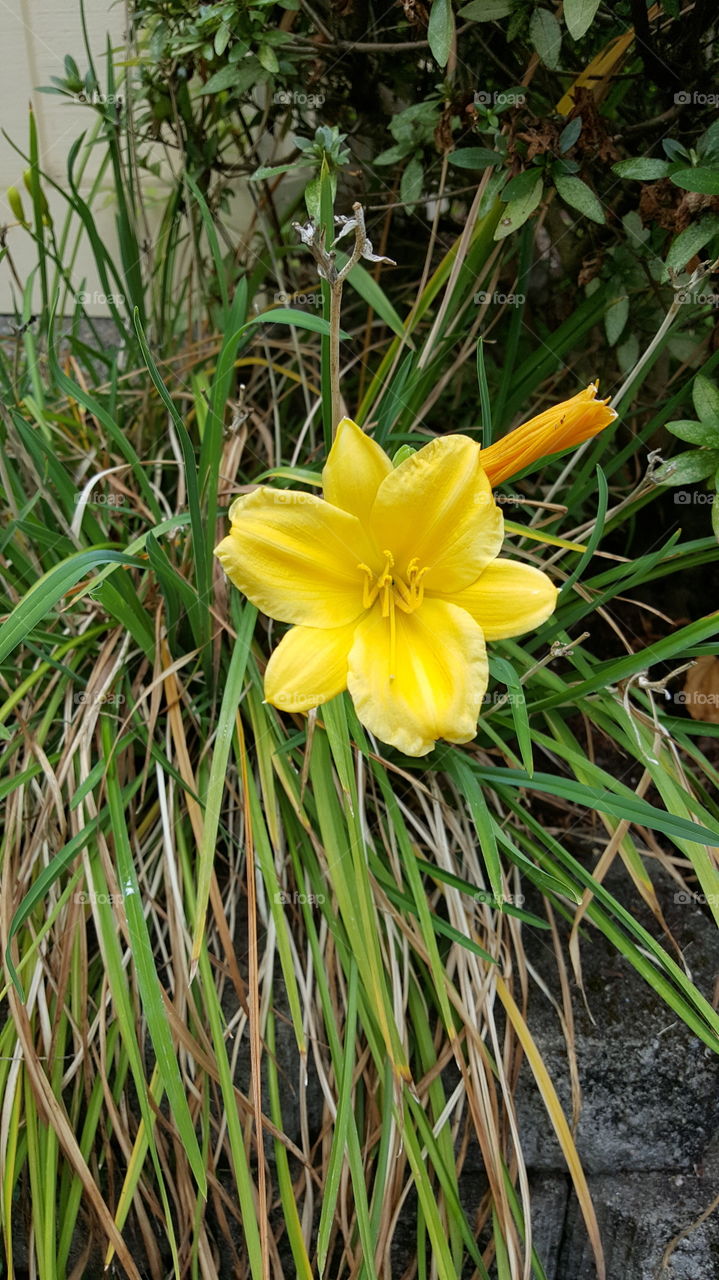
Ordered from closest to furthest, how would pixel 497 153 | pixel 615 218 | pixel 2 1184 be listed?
pixel 2 1184 < pixel 497 153 < pixel 615 218

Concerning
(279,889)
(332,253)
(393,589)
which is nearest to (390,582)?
(393,589)

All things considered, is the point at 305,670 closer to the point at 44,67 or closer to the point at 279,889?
the point at 279,889

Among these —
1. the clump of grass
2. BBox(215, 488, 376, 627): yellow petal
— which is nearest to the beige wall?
the clump of grass

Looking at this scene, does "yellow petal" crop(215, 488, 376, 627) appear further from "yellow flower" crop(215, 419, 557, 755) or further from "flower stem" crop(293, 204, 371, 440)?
"flower stem" crop(293, 204, 371, 440)

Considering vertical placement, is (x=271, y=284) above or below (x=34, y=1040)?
above

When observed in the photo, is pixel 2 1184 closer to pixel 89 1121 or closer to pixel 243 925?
pixel 89 1121

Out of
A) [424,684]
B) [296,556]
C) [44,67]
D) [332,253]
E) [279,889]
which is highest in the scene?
[44,67]

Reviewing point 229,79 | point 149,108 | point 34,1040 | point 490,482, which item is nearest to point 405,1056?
point 34,1040
